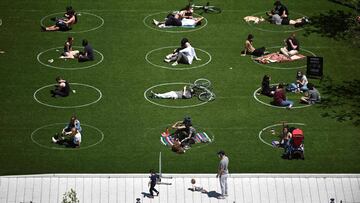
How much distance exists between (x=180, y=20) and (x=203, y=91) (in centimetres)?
1003

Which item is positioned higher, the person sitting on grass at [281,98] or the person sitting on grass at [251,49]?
the person sitting on grass at [251,49]

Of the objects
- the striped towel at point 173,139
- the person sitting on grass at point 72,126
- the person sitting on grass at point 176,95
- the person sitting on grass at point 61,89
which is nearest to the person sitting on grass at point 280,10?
the person sitting on grass at point 176,95

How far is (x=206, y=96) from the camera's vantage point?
175 feet

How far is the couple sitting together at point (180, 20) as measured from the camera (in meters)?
62.6

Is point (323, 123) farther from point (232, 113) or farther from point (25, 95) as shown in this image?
point (25, 95)

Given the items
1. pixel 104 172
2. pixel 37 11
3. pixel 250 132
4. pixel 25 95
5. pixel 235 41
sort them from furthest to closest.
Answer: pixel 37 11
pixel 235 41
pixel 25 95
pixel 250 132
pixel 104 172

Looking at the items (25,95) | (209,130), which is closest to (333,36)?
(209,130)

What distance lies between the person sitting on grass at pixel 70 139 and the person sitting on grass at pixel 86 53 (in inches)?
384

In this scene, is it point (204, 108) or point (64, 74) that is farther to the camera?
point (64, 74)

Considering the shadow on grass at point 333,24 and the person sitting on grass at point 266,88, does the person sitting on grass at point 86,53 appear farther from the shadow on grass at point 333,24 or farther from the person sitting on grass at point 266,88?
the shadow on grass at point 333,24

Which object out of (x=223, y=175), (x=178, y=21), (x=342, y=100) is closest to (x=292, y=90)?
(x=342, y=100)

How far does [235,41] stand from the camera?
6088 centimetres

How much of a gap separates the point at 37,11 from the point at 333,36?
18.2m

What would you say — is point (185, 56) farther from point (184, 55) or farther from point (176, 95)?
point (176, 95)
